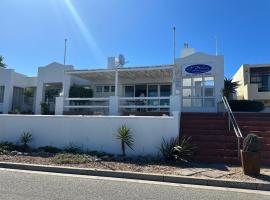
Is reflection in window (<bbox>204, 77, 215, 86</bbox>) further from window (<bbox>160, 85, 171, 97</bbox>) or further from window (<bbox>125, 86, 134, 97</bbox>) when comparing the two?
window (<bbox>125, 86, 134, 97</bbox>)

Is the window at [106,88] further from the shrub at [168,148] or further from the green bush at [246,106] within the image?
the shrub at [168,148]

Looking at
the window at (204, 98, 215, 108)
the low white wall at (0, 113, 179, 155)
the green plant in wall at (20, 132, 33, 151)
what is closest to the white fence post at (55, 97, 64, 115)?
the low white wall at (0, 113, 179, 155)

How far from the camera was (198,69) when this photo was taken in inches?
754

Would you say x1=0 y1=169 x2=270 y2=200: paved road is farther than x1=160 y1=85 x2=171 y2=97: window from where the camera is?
No

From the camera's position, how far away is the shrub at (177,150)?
432 inches

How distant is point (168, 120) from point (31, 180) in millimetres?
6266

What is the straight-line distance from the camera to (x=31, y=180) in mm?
8242

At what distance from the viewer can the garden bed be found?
888 centimetres

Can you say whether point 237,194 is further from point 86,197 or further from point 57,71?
point 57,71

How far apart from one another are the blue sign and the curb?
38.4 feet

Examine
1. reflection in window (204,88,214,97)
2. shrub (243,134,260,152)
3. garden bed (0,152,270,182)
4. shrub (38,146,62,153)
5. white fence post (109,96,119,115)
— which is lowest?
garden bed (0,152,270,182)

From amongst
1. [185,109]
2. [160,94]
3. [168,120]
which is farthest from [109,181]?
[160,94]

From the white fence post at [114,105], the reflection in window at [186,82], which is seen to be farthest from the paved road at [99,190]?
the reflection in window at [186,82]

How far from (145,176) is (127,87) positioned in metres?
15.4
